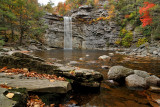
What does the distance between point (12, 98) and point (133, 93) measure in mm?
3216

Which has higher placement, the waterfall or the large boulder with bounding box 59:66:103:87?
the waterfall

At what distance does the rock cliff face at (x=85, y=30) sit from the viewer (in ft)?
81.8

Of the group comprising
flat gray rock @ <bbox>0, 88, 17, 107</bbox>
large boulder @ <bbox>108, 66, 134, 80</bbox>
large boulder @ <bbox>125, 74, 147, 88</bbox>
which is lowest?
large boulder @ <bbox>125, 74, 147, 88</bbox>

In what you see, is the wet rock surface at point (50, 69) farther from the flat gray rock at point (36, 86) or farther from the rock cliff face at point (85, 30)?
the rock cliff face at point (85, 30)

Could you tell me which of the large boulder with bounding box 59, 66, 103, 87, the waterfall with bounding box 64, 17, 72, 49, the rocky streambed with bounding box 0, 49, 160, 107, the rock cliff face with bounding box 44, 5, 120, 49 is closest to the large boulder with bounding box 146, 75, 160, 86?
the rocky streambed with bounding box 0, 49, 160, 107

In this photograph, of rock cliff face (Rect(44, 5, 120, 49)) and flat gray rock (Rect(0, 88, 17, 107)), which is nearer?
flat gray rock (Rect(0, 88, 17, 107))

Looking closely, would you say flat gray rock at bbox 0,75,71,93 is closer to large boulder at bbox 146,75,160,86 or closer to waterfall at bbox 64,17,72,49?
large boulder at bbox 146,75,160,86

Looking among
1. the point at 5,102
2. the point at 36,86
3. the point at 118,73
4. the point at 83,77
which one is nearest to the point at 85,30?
the point at 118,73

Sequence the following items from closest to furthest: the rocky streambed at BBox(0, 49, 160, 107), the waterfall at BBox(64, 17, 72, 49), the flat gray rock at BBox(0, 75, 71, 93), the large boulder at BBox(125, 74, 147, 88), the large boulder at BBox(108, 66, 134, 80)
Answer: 1. the flat gray rock at BBox(0, 75, 71, 93)
2. the rocky streambed at BBox(0, 49, 160, 107)
3. the large boulder at BBox(125, 74, 147, 88)
4. the large boulder at BBox(108, 66, 134, 80)
5. the waterfall at BBox(64, 17, 72, 49)

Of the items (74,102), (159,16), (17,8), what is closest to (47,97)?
(74,102)

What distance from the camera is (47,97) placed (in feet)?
7.39

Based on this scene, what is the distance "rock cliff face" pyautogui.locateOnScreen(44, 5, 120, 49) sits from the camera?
24938 mm

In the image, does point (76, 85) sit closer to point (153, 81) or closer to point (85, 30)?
point (153, 81)

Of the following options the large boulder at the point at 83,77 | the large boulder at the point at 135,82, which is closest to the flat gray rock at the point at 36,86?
the large boulder at the point at 83,77
